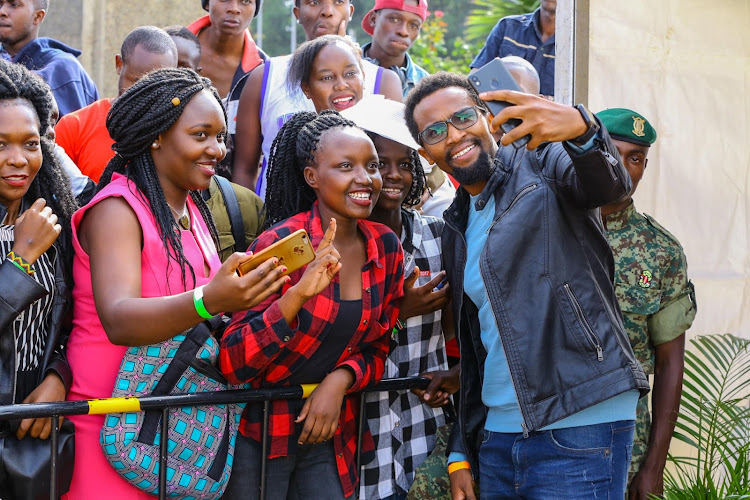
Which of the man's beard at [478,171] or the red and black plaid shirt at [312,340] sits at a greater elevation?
the man's beard at [478,171]

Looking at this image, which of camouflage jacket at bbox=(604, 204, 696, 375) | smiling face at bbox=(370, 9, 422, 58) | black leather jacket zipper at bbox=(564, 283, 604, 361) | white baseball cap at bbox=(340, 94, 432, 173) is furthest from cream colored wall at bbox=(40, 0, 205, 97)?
black leather jacket zipper at bbox=(564, 283, 604, 361)

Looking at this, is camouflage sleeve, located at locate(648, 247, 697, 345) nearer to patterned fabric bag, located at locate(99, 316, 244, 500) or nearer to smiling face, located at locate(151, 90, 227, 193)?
patterned fabric bag, located at locate(99, 316, 244, 500)

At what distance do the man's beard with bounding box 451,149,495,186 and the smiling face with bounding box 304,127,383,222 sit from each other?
361 mm

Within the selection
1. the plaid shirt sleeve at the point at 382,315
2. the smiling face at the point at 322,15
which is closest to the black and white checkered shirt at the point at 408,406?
the plaid shirt sleeve at the point at 382,315

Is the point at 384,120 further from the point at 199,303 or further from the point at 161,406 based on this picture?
the point at 161,406

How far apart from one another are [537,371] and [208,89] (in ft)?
5.31

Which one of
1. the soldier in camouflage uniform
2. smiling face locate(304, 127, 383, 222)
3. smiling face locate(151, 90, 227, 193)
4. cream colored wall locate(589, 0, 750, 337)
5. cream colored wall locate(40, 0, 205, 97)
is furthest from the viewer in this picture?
cream colored wall locate(40, 0, 205, 97)

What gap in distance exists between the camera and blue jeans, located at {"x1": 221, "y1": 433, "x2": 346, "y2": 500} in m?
3.34

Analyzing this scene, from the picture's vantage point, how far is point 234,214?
407 centimetres

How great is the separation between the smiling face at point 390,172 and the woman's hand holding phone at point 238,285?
1290 mm

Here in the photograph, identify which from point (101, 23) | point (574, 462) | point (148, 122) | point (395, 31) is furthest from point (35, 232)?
point (101, 23)

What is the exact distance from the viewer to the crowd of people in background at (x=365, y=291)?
3066 mm

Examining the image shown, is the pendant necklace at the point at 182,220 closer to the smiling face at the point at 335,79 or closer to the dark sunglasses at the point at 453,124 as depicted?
the dark sunglasses at the point at 453,124

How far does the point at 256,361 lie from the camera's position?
323 cm
